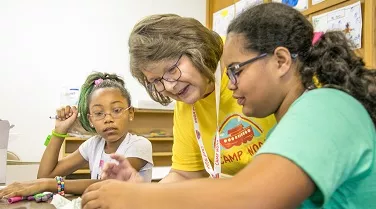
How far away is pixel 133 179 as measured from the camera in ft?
3.36

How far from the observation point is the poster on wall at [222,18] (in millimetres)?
2895

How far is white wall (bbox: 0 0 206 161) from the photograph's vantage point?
3352 millimetres

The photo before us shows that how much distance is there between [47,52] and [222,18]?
1703 millimetres

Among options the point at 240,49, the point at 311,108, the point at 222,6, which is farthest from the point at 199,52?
the point at 222,6

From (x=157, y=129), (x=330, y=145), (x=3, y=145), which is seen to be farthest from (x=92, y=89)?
(x=157, y=129)

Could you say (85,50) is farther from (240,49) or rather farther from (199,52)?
(240,49)

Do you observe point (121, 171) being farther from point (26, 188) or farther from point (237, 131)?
point (26, 188)

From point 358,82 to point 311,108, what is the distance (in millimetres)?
216

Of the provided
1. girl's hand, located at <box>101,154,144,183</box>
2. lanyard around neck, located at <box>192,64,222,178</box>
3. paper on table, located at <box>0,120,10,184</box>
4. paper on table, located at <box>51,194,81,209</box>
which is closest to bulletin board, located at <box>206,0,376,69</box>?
lanyard around neck, located at <box>192,64,222,178</box>

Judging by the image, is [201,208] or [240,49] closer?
[201,208]

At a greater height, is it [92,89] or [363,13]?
[363,13]

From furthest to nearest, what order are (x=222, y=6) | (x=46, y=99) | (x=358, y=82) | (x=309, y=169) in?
(x=46, y=99), (x=222, y=6), (x=358, y=82), (x=309, y=169)

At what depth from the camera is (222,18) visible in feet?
10.00

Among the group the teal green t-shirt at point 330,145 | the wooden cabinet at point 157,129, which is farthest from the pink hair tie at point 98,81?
the wooden cabinet at point 157,129
